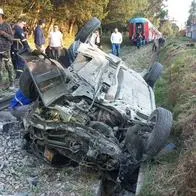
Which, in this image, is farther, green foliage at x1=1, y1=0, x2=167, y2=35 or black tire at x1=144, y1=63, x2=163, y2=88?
green foliage at x1=1, y1=0, x2=167, y2=35

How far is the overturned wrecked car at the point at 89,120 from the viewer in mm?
5457

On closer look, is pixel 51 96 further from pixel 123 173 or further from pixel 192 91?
pixel 192 91

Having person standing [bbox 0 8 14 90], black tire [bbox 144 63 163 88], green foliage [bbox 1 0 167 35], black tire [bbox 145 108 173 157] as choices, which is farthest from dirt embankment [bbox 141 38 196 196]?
green foliage [bbox 1 0 167 35]

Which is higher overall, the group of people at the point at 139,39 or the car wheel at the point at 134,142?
the car wheel at the point at 134,142

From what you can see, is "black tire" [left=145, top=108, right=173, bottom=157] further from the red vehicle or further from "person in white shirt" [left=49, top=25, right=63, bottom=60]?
the red vehicle

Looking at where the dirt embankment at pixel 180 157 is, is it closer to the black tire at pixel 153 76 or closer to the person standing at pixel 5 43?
the black tire at pixel 153 76

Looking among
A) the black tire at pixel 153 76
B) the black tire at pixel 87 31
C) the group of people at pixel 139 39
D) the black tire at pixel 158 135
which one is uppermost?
the black tire at pixel 87 31

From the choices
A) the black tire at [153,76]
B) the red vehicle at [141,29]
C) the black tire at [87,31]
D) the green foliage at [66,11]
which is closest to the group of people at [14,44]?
the black tire at [87,31]

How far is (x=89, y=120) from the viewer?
19.0ft

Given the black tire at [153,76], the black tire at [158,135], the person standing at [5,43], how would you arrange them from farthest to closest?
the black tire at [153,76] → the person standing at [5,43] → the black tire at [158,135]

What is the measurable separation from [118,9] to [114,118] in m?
28.8

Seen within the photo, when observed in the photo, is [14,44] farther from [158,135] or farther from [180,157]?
[180,157]

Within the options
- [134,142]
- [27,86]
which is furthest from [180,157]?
[27,86]

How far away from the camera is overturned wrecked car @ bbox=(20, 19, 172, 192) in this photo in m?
5.46
